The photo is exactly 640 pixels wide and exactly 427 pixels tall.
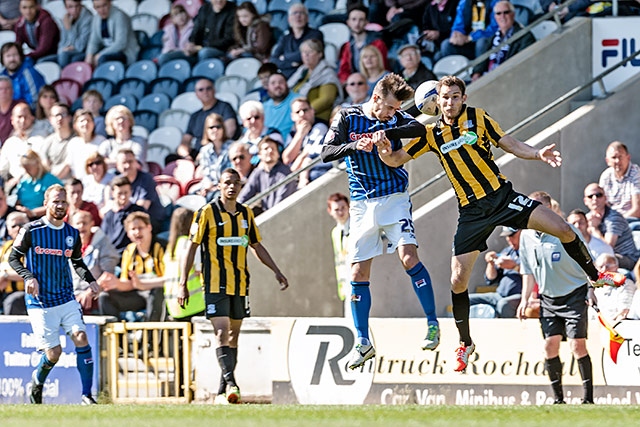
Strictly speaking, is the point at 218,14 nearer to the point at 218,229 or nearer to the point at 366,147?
the point at 218,229

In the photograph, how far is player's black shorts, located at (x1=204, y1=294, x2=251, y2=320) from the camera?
12367 mm

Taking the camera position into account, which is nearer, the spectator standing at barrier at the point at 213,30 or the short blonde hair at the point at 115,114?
the short blonde hair at the point at 115,114

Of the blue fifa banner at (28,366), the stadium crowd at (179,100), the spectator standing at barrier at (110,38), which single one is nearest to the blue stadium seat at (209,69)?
the stadium crowd at (179,100)

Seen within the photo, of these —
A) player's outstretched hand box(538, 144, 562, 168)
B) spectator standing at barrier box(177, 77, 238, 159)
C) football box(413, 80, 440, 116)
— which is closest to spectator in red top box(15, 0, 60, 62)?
spectator standing at barrier box(177, 77, 238, 159)

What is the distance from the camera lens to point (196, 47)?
718 inches

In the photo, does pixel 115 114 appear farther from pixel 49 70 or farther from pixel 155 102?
pixel 49 70

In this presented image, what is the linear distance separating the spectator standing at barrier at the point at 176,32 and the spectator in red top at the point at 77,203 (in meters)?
3.54

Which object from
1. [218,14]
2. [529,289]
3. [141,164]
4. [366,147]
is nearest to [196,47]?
[218,14]

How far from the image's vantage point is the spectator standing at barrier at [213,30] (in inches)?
708

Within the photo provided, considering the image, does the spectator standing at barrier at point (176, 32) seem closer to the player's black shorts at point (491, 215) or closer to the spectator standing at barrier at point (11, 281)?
the spectator standing at barrier at point (11, 281)

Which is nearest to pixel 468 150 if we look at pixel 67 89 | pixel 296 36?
pixel 296 36

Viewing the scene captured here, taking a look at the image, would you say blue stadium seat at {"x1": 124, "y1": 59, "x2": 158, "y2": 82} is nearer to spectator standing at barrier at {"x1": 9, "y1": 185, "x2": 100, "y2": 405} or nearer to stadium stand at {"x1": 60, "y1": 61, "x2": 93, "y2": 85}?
stadium stand at {"x1": 60, "y1": 61, "x2": 93, "y2": 85}

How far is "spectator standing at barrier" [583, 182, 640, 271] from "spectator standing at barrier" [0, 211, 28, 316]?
6011 millimetres

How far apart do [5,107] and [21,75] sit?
664mm
